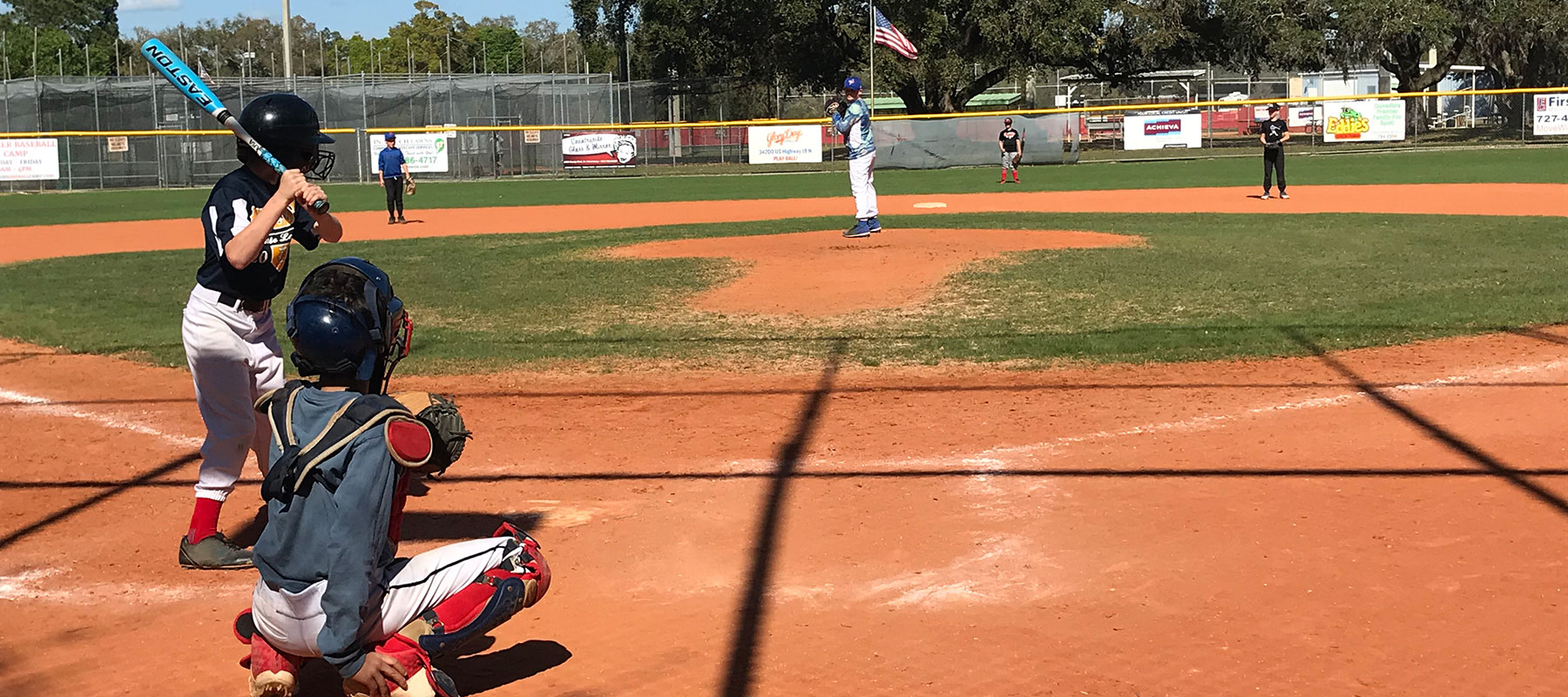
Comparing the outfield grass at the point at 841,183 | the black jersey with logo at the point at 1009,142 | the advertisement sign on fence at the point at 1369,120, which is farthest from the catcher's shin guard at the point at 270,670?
the advertisement sign on fence at the point at 1369,120

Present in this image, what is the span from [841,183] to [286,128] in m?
31.6

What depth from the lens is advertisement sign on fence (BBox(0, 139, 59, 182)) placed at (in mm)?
40656

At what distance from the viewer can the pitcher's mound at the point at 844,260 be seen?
12625 millimetres

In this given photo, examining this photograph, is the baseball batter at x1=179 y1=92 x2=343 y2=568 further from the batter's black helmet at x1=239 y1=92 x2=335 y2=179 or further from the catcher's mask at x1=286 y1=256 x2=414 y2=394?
the catcher's mask at x1=286 y1=256 x2=414 y2=394

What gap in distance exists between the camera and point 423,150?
43250 millimetres

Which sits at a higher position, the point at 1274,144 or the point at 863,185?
the point at 1274,144

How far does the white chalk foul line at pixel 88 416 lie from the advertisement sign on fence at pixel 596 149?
116ft

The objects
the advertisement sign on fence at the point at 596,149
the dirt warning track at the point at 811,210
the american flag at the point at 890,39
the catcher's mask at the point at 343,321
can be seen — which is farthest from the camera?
the advertisement sign on fence at the point at 596,149

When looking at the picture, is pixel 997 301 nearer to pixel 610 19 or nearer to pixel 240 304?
pixel 240 304

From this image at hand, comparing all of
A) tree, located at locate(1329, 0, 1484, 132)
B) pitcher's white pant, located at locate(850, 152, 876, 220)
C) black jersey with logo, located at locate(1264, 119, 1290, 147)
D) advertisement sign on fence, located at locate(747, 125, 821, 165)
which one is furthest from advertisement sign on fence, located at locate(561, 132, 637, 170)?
tree, located at locate(1329, 0, 1484, 132)

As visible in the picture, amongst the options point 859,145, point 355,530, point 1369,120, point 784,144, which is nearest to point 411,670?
point 355,530

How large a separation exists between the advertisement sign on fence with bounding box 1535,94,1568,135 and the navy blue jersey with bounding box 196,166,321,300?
45411mm

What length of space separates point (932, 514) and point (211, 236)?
3181 mm

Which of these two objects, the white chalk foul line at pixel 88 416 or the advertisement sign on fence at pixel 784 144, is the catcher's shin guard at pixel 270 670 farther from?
the advertisement sign on fence at pixel 784 144
